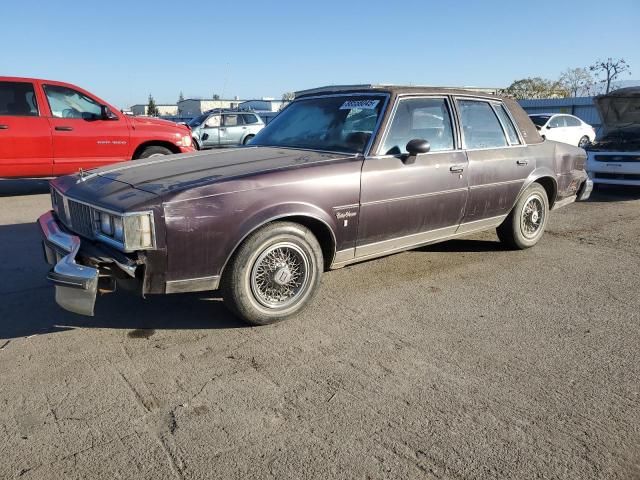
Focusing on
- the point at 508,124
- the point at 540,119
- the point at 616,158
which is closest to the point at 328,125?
the point at 508,124

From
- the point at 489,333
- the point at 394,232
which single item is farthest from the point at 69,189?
the point at 489,333

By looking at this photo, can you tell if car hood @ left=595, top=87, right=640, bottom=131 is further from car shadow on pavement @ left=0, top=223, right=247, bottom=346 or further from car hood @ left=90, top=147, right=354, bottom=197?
car shadow on pavement @ left=0, top=223, right=247, bottom=346

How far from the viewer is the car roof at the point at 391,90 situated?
14.8 ft

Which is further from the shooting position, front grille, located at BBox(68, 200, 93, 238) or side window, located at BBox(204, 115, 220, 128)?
side window, located at BBox(204, 115, 220, 128)

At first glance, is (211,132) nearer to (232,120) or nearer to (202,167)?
(232,120)

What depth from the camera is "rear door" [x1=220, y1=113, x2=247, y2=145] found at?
732 inches

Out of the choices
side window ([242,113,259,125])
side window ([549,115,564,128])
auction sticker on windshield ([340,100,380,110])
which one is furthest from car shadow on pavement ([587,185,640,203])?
side window ([242,113,259,125])

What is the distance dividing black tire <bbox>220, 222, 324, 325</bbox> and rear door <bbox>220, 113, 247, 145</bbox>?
50.9 ft

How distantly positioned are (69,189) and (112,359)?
4.49 ft

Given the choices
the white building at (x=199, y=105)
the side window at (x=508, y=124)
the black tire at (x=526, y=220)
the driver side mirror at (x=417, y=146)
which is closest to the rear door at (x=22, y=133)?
the driver side mirror at (x=417, y=146)

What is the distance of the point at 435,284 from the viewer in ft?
15.1

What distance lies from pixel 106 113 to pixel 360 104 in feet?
18.8

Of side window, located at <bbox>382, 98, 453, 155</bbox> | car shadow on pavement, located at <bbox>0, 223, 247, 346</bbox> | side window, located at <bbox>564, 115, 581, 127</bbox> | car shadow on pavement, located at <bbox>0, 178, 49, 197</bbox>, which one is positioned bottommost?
car shadow on pavement, located at <bbox>0, 178, 49, 197</bbox>

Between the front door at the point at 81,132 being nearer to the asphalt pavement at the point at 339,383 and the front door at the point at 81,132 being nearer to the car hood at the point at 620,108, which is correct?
the asphalt pavement at the point at 339,383
